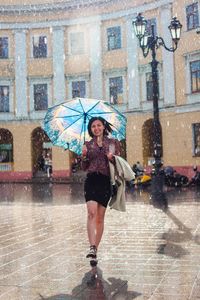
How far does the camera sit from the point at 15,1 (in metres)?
33.7

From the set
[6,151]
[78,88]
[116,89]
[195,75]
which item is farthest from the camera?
[6,151]

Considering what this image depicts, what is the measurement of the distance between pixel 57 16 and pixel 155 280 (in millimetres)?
30068

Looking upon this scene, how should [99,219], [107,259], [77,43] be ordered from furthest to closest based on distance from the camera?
[77,43] < [107,259] < [99,219]

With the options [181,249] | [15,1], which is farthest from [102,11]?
[181,249]

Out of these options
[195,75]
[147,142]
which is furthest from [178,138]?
[195,75]

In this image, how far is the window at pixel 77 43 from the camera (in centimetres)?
3244

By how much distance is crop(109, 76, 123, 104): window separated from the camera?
30734mm

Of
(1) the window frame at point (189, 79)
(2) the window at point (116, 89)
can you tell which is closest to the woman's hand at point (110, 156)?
(1) the window frame at point (189, 79)

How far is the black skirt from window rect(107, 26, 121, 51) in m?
25.9

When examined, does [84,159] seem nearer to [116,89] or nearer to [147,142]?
[147,142]

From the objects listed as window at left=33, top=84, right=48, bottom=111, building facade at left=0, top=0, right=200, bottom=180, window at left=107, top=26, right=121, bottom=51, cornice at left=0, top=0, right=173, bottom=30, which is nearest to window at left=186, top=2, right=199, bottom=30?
building facade at left=0, top=0, right=200, bottom=180

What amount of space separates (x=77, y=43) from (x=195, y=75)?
989 centimetres

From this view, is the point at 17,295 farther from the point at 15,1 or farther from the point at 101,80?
the point at 15,1

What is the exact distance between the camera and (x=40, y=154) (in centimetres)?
3534
